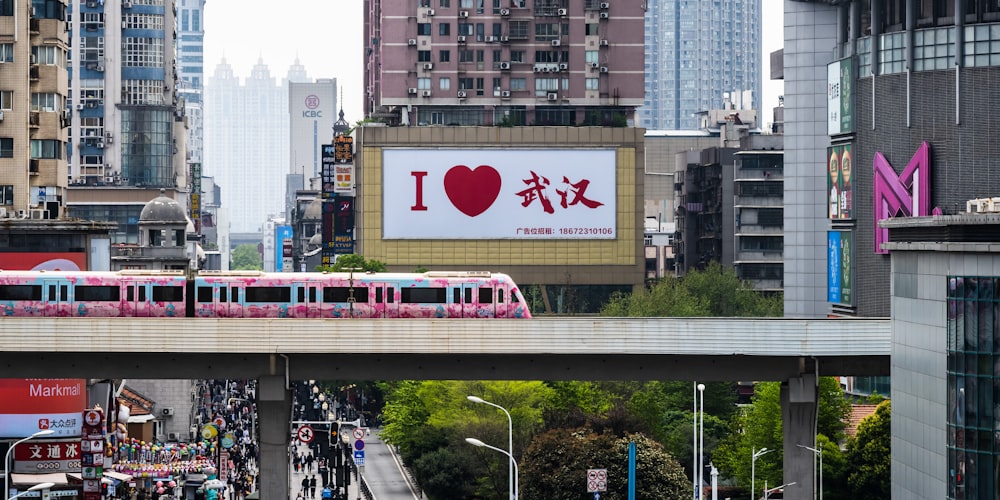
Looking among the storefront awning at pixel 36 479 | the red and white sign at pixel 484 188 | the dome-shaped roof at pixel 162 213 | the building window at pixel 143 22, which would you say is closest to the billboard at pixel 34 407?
the storefront awning at pixel 36 479

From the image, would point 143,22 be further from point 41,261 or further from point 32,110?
point 41,261

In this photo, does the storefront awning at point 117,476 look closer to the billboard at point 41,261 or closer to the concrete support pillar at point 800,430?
the billboard at point 41,261

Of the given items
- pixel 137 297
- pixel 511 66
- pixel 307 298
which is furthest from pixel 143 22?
pixel 307 298

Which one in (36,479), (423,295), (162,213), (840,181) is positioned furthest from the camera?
(162,213)

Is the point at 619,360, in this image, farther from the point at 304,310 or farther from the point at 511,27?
the point at 511,27

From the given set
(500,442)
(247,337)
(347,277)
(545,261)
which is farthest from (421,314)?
(545,261)

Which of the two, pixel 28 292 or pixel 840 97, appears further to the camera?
pixel 840 97
